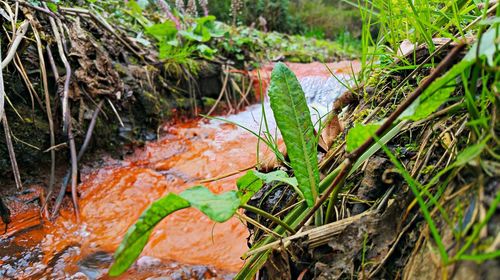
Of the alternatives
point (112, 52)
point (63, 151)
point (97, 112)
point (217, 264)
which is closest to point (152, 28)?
point (112, 52)

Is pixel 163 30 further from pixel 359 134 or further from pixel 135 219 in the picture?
pixel 359 134

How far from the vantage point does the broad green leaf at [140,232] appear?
461mm

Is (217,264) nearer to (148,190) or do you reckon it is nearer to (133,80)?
(148,190)

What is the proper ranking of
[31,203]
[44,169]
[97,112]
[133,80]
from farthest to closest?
1. [133,80]
2. [97,112]
3. [44,169]
4. [31,203]

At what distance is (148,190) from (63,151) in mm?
496

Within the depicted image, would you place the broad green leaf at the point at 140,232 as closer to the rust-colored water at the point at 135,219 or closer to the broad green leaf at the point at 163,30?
the rust-colored water at the point at 135,219

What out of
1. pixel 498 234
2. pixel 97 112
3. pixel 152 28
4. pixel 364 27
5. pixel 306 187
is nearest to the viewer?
pixel 498 234

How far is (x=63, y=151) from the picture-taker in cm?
176

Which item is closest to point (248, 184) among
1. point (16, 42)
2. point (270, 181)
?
point (270, 181)

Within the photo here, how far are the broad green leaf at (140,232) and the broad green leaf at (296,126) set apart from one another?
0.24 m

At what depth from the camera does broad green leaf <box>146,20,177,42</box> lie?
116 inches

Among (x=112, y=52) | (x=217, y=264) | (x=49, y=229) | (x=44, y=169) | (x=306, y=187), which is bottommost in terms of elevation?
(x=217, y=264)

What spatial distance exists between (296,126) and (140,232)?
14.5 inches

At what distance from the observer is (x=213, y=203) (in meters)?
0.51
